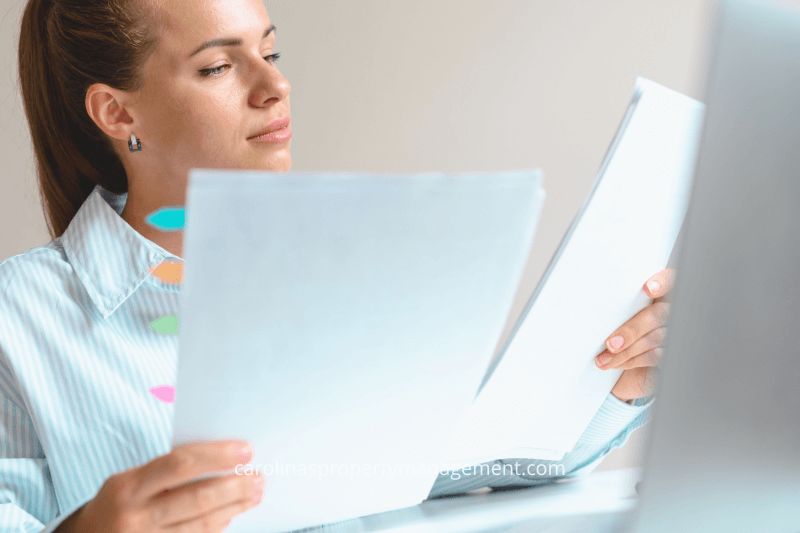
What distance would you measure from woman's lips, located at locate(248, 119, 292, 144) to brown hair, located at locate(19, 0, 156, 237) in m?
0.17

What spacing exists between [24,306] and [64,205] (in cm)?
32

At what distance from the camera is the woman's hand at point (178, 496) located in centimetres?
59

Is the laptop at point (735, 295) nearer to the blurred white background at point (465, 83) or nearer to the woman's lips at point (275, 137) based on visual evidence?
the woman's lips at point (275, 137)

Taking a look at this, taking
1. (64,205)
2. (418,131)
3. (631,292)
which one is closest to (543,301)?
(631,292)

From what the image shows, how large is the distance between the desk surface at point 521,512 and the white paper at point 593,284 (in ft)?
0.16

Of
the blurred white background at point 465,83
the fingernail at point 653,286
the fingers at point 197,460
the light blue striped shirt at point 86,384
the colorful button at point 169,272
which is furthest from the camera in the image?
the blurred white background at point 465,83

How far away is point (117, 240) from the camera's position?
108 centimetres

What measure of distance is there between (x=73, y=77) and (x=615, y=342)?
2.57ft

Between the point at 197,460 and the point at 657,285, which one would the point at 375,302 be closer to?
the point at 197,460

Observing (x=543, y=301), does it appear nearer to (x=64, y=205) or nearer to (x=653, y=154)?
(x=653, y=154)

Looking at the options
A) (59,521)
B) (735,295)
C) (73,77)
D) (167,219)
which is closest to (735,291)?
(735,295)

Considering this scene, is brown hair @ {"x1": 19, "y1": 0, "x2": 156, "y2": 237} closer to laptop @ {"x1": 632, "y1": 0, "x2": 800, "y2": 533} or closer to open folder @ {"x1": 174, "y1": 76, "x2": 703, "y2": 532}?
open folder @ {"x1": 174, "y1": 76, "x2": 703, "y2": 532}

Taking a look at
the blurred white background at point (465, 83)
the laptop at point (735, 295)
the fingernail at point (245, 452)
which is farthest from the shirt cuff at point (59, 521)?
the blurred white background at point (465, 83)

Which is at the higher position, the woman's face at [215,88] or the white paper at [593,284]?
the woman's face at [215,88]
